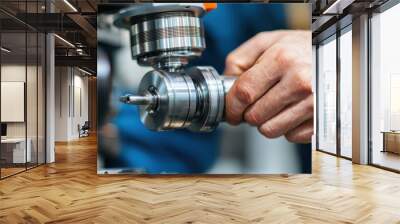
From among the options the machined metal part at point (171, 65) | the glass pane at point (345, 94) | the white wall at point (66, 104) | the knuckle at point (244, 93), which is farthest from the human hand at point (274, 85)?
the white wall at point (66, 104)

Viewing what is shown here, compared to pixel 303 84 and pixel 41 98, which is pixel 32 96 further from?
pixel 303 84

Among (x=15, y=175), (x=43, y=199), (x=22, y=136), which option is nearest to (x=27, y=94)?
(x=22, y=136)

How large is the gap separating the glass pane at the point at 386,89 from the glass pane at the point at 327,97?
1807 millimetres

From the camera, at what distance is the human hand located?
13.7ft

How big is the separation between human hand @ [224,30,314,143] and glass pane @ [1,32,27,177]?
3168 mm

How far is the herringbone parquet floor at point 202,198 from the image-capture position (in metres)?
3.78

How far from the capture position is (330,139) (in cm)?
938

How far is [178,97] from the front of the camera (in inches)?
112

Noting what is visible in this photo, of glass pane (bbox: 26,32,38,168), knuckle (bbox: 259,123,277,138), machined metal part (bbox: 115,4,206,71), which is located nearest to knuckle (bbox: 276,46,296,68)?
knuckle (bbox: 259,123,277,138)

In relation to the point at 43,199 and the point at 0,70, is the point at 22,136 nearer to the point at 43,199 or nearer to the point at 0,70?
the point at 0,70

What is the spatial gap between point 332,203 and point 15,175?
4.49 meters

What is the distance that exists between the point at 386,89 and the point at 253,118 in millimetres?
3310

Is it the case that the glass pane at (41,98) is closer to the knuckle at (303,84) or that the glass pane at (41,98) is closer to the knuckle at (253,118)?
the knuckle at (253,118)

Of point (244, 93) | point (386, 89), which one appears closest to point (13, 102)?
point (244, 93)
